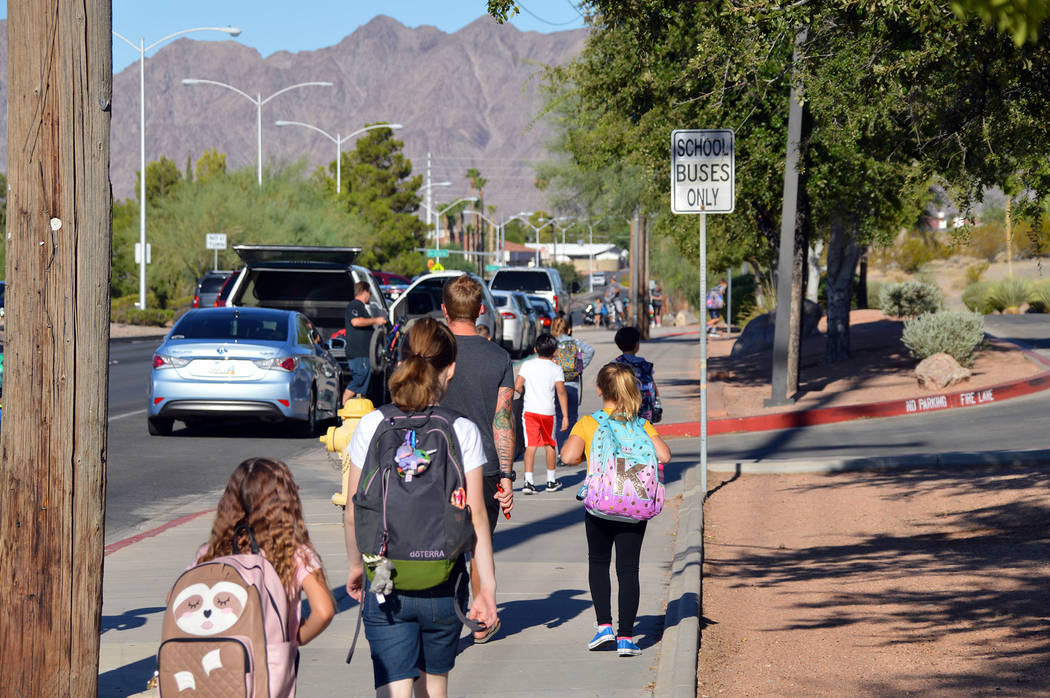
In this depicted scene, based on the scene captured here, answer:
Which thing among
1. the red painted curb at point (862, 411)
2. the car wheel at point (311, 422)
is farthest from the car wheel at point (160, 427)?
the red painted curb at point (862, 411)

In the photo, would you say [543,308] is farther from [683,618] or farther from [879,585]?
[683,618]

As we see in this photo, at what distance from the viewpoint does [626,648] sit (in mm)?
6895

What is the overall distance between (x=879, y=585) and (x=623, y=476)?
8.76 feet

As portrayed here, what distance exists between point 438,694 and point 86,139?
7.88ft

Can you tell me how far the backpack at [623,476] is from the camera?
6.80 metres

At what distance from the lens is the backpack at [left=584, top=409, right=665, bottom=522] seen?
Result: 6.80 metres

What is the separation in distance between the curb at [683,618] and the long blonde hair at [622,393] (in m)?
1.16

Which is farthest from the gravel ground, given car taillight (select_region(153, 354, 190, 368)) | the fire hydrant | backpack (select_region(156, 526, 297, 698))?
car taillight (select_region(153, 354, 190, 368))

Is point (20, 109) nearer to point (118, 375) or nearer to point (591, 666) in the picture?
point (591, 666)

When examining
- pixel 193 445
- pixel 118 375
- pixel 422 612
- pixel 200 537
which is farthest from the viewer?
pixel 118 375

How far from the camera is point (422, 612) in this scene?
4.79 metres

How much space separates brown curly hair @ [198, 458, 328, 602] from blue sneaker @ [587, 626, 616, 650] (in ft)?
10.4

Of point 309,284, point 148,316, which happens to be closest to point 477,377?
point 309,284

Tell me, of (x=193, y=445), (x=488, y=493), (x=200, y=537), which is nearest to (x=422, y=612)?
(x=488, y=493)
